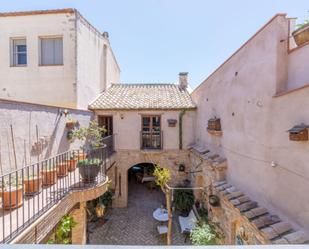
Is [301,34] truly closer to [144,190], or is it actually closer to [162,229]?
[162,229]

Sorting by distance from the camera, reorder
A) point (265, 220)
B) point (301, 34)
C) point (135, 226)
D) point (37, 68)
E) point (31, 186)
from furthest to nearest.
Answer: point (135, 226)
point (37, 68)
point (31, 186)
point (265, 220)
point (301, 34)

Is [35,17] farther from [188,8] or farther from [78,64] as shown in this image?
[188,8]

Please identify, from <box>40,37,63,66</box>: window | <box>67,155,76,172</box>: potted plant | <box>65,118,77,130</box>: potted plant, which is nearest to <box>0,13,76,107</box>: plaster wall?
<box>40,37,63,66</box>: window

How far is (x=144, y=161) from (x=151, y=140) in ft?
5.00

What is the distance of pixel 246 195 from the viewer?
22.2 feet

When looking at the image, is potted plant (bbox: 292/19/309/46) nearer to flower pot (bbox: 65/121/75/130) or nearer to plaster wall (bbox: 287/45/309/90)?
plaster wall (bbox: 287/45/309/90)

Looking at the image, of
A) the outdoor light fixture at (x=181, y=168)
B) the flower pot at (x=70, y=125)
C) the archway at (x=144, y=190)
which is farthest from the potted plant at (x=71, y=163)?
the outdoor light fixture at (x=181, y=168)

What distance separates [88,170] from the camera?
6613 millimetres

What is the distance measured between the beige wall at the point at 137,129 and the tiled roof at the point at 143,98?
45cm

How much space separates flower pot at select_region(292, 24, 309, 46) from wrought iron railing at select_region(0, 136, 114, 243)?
665 cm

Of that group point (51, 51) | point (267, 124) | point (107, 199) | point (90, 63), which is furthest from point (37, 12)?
point (267, 124)

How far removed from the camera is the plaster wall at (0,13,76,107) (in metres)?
11.0

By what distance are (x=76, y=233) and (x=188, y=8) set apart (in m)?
10.3

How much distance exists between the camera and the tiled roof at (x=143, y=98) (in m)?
13.6
